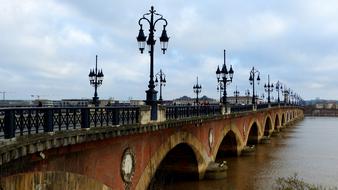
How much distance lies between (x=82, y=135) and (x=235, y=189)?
1682 centimetres

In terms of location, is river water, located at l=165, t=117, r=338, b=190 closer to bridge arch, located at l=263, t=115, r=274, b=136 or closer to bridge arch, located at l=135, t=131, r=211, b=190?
bridge arch, located at l=135, t=131, r=211, b=190

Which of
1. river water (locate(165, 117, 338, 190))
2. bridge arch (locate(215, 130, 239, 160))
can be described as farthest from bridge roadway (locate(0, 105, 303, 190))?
bridge arch (locate(215, 130, 239, 160))

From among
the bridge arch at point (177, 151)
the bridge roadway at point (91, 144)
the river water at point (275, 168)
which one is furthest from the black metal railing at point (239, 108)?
the bridge roadway at point (91, 144)

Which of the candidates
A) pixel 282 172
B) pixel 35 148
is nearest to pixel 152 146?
pixel 35 148

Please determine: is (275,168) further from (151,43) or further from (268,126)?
(268,126)

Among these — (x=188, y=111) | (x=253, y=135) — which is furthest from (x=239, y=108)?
(x=188, y=111)

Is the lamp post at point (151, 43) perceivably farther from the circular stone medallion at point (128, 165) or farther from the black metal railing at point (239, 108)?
the black metal railing at point (239, 108)

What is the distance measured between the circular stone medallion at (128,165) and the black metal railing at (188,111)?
16.3 ft

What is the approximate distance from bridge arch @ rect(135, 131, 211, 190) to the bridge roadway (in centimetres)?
2

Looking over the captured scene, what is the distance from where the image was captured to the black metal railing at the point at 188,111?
2392 cm

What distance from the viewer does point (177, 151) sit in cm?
3153

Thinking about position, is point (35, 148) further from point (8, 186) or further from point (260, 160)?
point (260, 160)

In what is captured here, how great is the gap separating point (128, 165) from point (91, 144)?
355cm

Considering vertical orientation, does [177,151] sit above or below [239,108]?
below
